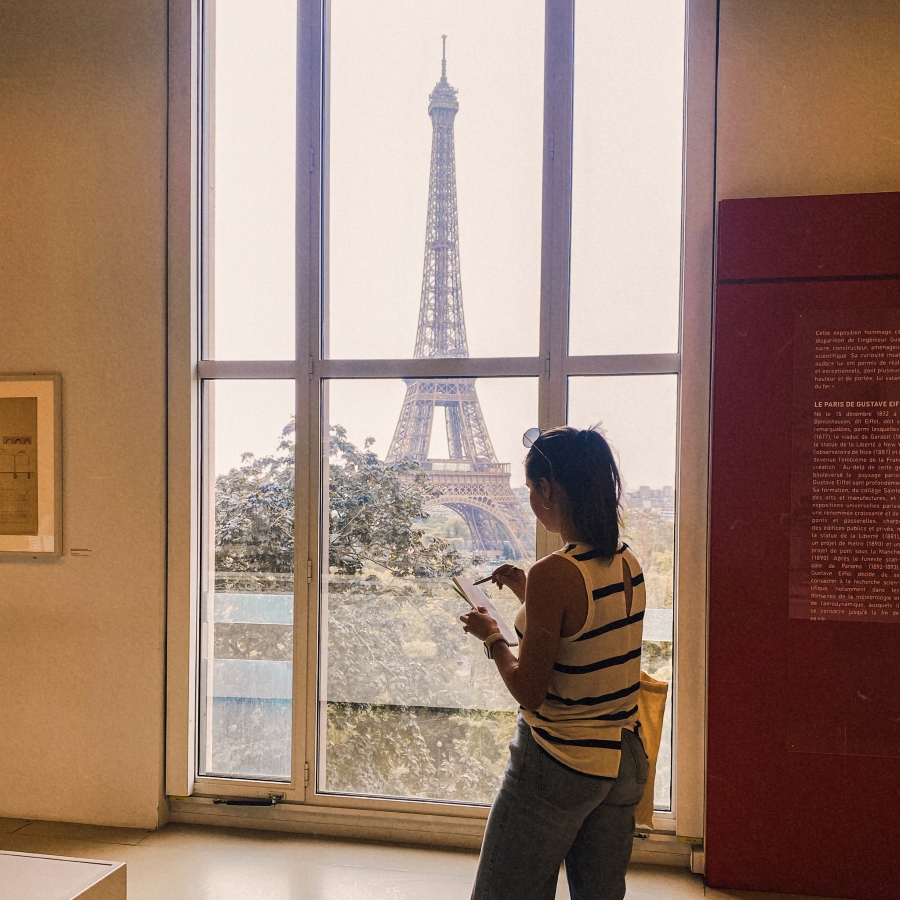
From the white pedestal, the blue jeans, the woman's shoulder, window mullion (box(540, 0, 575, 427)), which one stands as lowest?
the white pedestal

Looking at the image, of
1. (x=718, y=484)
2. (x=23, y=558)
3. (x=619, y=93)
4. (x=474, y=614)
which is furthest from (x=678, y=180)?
(x=23, y=558)

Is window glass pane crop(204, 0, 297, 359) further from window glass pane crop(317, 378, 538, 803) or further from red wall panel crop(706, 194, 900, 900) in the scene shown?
red wall panel crop(706, 194, 900, 900)

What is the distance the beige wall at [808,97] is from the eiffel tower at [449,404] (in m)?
1.12

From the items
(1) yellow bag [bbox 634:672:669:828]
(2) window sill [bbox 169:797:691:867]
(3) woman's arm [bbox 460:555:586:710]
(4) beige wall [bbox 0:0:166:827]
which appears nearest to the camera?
(3) woman's arm [bbox 460:555:586:710]

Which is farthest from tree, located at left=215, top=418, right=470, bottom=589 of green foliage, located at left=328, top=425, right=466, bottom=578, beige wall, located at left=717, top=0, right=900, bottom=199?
beige wall, located at left=717, top=0, right=900, bottom=199

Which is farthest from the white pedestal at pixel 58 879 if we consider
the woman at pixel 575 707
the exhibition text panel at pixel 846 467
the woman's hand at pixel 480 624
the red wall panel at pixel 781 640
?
the exhibition text panel at pixel 846 467

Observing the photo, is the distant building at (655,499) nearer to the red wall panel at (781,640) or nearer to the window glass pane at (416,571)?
the red wall panel at (781,640)

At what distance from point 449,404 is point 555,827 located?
193 cm

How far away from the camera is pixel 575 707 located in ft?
5.13

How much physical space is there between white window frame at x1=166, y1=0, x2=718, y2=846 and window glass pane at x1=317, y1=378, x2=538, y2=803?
67mm

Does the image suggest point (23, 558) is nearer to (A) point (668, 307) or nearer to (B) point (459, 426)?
(B) point (459, 426)

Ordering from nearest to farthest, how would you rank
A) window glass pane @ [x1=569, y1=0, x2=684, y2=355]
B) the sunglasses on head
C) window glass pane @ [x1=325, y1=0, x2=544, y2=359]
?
the sunglasses on head
window glass pane @ [x1=569, y1=0, x2=684, y2=355]
window glass pane @ [x1=325, y1=0, x2=544, y2=359]

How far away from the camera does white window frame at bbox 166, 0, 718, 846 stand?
10.2ft

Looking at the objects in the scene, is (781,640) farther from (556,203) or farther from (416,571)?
(556,203)
